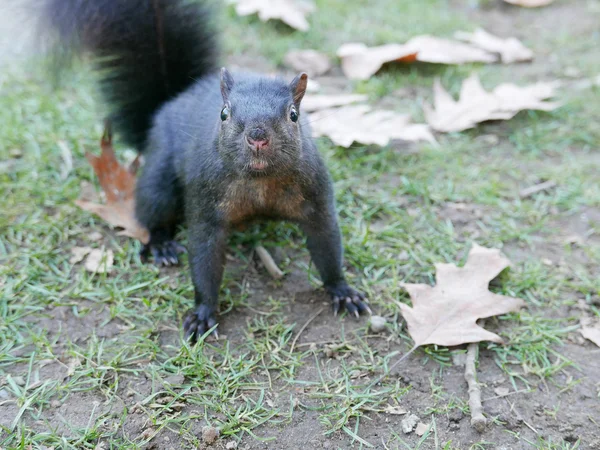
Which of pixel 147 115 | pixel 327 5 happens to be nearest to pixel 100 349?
pixel 147 115

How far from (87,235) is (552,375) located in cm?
195

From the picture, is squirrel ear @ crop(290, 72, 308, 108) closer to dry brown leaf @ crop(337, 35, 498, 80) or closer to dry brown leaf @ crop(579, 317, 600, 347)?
dry brown leaf @ crop(579, 317, 600, 347)

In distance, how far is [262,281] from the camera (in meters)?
2.54

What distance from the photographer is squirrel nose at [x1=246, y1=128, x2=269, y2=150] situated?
1.86m

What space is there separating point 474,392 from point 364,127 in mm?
1610

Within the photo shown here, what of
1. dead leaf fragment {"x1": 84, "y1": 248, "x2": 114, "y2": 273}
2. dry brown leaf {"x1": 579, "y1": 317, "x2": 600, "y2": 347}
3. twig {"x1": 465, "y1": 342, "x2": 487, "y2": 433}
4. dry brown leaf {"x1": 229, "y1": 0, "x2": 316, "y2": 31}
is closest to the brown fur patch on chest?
dead leaf fragment {"x1": 84, "y1": 248, "x2": 114, "y2": 273}

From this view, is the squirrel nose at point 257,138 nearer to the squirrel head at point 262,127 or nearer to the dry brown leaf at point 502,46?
the squirrel head at point 262,127

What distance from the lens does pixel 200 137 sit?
2361 mm

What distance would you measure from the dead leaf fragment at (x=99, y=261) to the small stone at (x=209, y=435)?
942 millimetres

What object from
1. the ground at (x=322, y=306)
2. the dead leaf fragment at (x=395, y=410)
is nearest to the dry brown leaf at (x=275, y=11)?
the ground at (x=322, y=306)

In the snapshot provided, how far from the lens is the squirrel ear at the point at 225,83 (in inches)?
83.5

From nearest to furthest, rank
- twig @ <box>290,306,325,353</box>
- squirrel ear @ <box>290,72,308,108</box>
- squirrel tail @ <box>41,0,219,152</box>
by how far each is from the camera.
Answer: squirrel ear @ <box>290,72,308,108</box>, twig @ <box>290,306,325,353</box>, squirrel tail @ <box>41,0,219,152</box>

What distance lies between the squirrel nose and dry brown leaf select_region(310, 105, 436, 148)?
1200 mm

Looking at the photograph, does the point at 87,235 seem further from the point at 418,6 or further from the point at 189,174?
the point at 418,6
